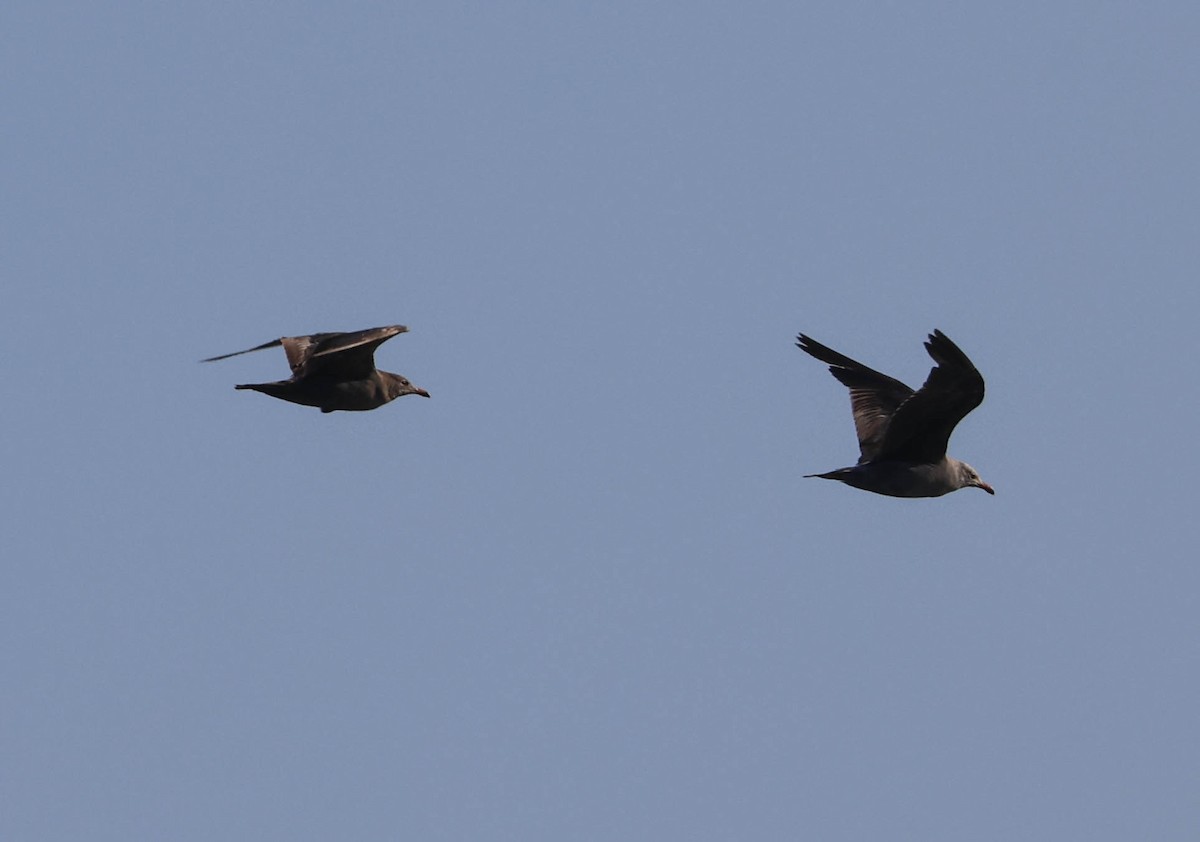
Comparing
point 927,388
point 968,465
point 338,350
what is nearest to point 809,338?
point 968,465

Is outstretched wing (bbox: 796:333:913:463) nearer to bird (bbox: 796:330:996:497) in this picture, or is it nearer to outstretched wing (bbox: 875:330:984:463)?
bird (bbox: 796:330:996:497)

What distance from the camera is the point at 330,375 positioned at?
23.5 meters

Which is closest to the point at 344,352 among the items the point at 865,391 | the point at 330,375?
the point at 330,375

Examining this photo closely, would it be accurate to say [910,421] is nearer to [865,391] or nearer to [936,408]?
[936,408]

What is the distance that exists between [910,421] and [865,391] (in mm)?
2572

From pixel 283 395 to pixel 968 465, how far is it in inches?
290

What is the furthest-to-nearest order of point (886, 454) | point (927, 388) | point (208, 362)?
point (208, 362)
point (886, 454)
point (927, 388)

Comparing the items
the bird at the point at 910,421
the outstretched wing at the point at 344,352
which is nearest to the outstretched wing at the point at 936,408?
the bird at the point at 910,421

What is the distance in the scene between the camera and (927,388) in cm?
2114

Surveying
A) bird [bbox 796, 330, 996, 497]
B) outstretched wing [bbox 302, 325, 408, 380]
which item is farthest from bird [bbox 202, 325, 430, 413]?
bird [bbox 796, 330, 996, 497]

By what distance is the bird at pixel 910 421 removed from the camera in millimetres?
20844

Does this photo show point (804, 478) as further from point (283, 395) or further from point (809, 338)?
point (283, 395)

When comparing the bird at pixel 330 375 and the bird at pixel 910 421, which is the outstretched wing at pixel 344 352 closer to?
the bird at pixel 330 375

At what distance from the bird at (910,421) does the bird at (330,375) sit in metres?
4.91
